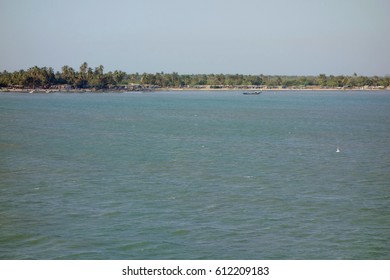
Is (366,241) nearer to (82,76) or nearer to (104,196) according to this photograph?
(104,196)

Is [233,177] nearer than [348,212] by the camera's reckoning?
No

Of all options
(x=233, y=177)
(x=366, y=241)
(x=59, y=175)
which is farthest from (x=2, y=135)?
(x=366, y=241)

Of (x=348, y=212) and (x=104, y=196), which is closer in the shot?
(x=348, y=212)

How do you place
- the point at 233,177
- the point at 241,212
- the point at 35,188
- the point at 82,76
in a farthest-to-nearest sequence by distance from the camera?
the point at 82,76 → the point at 233,177 → the point at 35,188 → the point at 241,212

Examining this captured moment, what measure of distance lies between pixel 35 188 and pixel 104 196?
10.8 ft

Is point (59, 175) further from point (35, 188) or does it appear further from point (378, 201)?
point (378, 201)

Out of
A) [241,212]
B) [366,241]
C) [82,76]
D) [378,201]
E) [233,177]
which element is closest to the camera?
[366,241]

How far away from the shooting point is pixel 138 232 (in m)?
18.4

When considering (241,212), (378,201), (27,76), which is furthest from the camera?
(27,76)

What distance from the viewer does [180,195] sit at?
2344 centimetres

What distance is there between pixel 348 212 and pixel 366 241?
3.14m

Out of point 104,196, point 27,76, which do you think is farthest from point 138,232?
point 27,76

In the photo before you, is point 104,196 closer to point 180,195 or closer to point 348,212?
point 180,195

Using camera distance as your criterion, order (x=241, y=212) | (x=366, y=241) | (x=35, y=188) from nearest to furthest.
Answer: (x=366, y=241) < (x=241, y=212) < (x=35, y=188)
